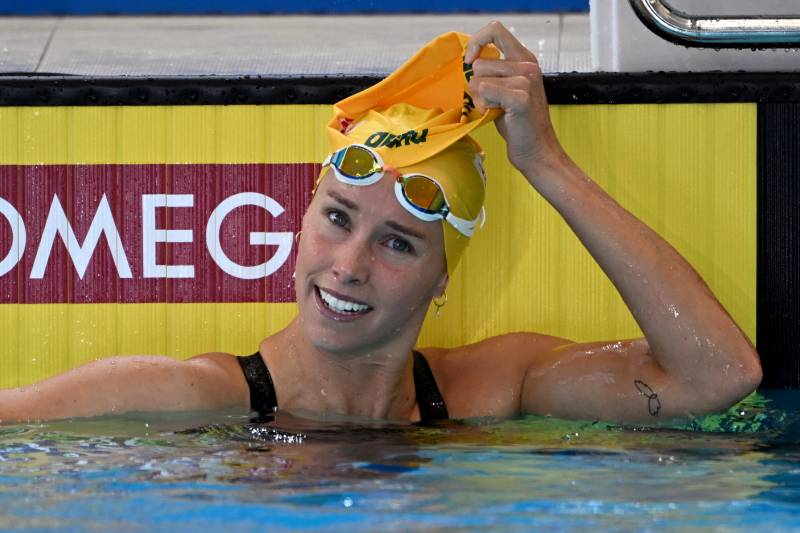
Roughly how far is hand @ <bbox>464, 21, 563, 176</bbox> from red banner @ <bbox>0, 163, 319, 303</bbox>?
608 mm

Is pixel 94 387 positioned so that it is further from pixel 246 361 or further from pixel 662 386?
pixel 662 386

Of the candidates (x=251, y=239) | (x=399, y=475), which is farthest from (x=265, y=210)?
(x=399, y=475)

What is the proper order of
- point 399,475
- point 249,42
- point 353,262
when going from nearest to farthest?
point 399,475, point 353,262, point 249,42

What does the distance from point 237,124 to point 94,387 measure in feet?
2.57

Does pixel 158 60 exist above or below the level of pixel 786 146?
above

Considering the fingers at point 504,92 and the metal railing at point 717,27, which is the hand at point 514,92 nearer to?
the fingers at point 504,92

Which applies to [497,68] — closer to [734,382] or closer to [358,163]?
[358,163]

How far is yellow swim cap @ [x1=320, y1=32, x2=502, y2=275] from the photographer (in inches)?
99.0

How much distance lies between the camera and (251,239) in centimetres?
300

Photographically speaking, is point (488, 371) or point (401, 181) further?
point (488, 371)

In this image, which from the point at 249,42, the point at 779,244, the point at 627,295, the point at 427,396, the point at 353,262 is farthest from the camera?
the point at 249,42

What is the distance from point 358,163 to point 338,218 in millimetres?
116

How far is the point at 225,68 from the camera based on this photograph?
3719 millimetres

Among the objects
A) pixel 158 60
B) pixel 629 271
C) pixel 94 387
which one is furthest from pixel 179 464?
pixel 158 60
